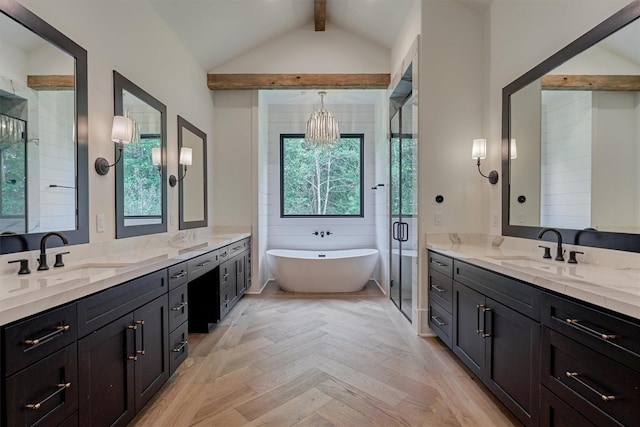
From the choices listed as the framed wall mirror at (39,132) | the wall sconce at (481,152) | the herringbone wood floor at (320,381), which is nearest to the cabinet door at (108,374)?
the herringbone wood floor at (320,381)

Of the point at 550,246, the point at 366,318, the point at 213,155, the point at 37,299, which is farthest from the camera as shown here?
the point at 213,155

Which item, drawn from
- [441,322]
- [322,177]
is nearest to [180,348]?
[441,322]

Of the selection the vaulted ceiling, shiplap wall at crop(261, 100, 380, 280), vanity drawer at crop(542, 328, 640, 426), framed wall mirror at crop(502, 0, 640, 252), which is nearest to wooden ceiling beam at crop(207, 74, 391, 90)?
the vaulted ceiling

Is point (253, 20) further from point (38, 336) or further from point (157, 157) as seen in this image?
point (38, 336)

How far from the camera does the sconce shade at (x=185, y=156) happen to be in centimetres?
333

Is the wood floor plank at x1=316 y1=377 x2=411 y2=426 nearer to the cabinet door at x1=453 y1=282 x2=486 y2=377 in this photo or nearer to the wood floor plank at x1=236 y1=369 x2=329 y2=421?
the wood floor plank at x1=236 y1=369 x2=329 y2=421

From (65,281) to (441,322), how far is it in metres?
2.60

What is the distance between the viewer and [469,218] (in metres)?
3.02

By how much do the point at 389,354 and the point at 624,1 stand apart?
269 cm

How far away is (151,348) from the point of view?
72.3 inches

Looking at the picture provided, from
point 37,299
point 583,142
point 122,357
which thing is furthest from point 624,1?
point 122,357

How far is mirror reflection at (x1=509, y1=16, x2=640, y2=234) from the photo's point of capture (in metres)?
1.63

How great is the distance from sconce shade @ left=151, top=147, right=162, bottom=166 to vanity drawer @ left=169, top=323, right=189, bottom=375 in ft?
4.80

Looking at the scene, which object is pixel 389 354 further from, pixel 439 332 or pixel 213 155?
pixel 213 155
